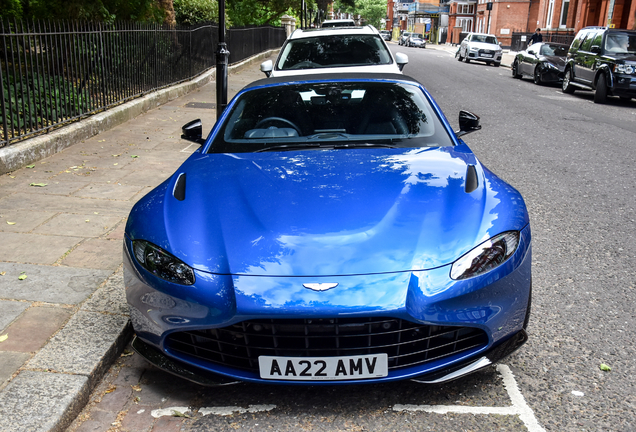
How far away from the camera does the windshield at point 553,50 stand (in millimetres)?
21047

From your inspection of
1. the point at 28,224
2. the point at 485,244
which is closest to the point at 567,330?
the point at 485,244

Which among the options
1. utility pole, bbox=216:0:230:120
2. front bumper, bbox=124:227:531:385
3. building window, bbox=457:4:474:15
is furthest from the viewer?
building window, bbox=457:4:474:15

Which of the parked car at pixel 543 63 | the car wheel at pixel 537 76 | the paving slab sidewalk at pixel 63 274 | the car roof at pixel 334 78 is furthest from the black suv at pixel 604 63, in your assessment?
the car roof at pixel 334 78

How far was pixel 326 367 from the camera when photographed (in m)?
2.58

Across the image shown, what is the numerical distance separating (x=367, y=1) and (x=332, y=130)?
412ft

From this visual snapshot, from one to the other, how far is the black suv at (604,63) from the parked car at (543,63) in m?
1.97

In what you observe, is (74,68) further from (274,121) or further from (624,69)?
(624,69)

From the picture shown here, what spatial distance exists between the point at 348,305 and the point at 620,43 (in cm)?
1657

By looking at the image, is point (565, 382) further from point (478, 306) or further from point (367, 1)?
point (367, 1)

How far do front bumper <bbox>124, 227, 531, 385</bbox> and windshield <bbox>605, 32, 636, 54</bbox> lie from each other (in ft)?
50.8

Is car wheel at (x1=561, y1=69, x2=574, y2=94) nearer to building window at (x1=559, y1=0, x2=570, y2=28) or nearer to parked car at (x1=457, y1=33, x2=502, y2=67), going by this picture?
parked car at (x1=457, y1=33, x2=502, y2=67)

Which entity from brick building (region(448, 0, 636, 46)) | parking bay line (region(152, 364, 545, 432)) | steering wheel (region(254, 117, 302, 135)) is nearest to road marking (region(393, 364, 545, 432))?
parking bay line (region(152, 364, 545, 432))

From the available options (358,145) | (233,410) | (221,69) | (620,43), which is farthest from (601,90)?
(233,410)

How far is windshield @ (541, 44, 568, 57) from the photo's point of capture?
21.0m
